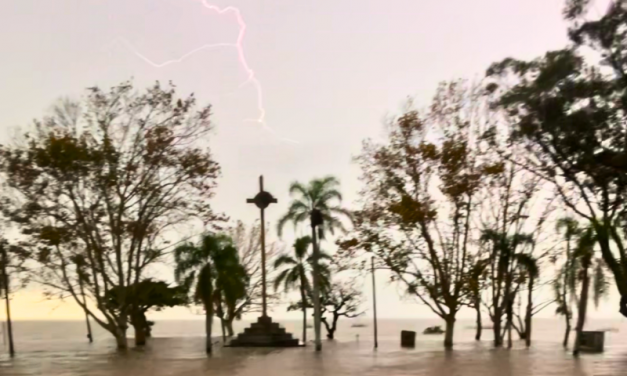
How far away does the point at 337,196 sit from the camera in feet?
119

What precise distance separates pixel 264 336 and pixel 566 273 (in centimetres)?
1529

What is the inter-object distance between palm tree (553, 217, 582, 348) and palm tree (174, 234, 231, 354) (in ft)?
52.7

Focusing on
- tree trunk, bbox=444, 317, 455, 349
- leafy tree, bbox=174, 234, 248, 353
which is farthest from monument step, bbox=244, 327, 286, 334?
tree trunk, bbox=444, 317, 455, 349

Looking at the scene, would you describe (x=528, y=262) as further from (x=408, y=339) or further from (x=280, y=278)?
(x=280, y=278)

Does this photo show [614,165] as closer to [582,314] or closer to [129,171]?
[582,314]

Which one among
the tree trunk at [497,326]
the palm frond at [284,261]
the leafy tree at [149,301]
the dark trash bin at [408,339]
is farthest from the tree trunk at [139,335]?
the tree trunk at [497,326]

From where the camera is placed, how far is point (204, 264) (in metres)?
28.0

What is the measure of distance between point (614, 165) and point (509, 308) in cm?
1878

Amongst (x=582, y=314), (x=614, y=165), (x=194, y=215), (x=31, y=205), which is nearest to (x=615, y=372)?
(x=614, y=165)

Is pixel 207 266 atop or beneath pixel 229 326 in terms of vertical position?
atop

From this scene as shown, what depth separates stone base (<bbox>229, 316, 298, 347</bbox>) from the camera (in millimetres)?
32281

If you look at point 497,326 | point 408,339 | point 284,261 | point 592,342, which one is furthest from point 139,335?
point 592,342

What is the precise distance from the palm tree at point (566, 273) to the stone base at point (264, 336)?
13.7 metres

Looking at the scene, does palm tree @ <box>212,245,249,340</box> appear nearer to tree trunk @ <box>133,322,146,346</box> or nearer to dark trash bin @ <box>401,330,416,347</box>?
tree trunk @ <box>133,322,146,346</box>
